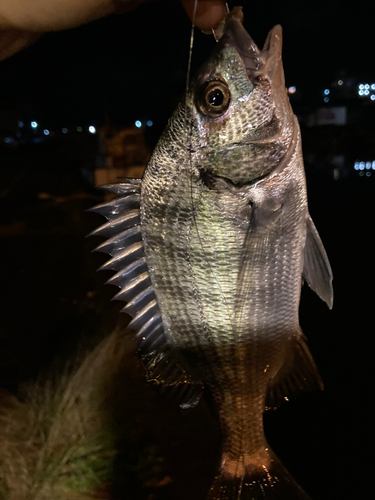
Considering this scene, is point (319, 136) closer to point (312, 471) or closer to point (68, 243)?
point (68, 243)

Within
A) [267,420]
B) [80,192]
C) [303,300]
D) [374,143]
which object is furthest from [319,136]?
[267,420]

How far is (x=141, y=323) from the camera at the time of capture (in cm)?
154

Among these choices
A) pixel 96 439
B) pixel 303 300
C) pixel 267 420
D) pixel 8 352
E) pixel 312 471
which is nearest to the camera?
pixel 96 439

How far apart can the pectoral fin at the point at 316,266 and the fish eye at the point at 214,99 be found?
0.63m

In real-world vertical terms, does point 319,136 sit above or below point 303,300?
above

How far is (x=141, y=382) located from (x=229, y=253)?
68.4 inches

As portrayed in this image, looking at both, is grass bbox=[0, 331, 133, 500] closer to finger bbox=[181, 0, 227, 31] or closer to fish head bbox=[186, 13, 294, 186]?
fish head bbox=[186, 13, 294, 186]

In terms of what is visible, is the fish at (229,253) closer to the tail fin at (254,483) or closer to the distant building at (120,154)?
the tail fin at (254,483)

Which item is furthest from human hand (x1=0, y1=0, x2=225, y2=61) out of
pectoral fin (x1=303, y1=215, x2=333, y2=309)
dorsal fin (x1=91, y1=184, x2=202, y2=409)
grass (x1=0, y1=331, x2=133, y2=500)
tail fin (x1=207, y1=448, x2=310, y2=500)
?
grass (x1=0, y1=331, x2=133, y2=500)

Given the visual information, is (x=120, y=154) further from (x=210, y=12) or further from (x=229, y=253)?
(x=229, y=253)

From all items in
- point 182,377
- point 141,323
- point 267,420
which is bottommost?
point 267,420

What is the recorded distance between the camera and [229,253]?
1.41m

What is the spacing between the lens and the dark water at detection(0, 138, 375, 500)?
2.50 m

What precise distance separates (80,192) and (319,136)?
1779 cm
